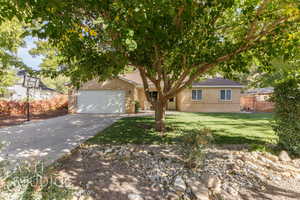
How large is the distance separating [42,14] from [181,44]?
12.7 ft

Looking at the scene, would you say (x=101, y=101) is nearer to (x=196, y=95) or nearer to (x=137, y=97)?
(x=137, y=97)

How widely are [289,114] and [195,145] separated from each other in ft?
9.97

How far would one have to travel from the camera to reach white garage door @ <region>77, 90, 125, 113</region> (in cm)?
1434

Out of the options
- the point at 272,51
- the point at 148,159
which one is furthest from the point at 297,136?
the point at 148,159

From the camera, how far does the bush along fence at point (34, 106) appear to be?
41.1 ft

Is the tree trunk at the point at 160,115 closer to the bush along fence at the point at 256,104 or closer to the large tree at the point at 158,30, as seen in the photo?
the large tree at the point at 158,30

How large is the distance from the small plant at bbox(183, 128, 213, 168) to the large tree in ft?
8.09

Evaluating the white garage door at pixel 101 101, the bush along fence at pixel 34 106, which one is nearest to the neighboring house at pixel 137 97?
the white garage door at pixel 101 101

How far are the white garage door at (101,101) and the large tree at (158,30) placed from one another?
7859 mm

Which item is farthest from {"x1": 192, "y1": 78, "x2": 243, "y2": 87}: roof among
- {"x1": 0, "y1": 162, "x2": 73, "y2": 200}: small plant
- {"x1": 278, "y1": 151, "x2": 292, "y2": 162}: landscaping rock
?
{"x1": 0, "y1": 162, "x2": 73, "y2": 200}: small plant

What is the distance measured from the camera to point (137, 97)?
57.0ft

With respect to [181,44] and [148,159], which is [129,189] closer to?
[148,159]

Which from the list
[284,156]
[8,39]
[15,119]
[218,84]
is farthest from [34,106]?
[218,84]

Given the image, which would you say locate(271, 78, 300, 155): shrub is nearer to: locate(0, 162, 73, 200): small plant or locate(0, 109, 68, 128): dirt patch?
locate(0, 162, 73, 200): small plant
